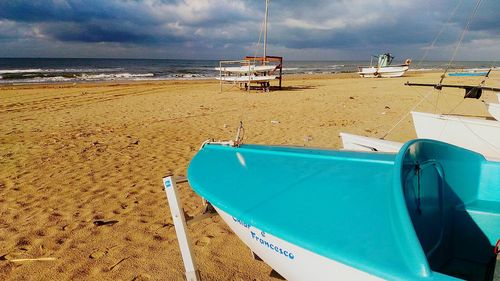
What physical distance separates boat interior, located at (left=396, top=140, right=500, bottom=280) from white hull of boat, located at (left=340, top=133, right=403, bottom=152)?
71.2 inches

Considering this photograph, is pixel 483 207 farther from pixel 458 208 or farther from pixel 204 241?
pixel 204 241

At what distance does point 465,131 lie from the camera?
610cm

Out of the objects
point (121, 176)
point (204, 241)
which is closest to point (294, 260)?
point (204, 241)

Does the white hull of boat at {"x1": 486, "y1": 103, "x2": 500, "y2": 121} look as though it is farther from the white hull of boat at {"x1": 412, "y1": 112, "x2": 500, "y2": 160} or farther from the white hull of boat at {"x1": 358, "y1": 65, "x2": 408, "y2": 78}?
the white hull of boat at {"x1": 358, "y1": 65, "x2": 408, "y2": 78}

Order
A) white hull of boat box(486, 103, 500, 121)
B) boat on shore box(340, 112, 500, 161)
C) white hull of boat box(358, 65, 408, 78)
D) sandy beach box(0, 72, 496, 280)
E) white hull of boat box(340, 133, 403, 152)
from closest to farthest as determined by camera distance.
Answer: sandy beach box(0, 72, 496, 280), white hull of boat box(340, 133, 403, 152), boat on shore box(340, 112, 500, 161), white hull of boat box(486, 103, 500, 121), white hull of boat box(358, 65, 408, 78)

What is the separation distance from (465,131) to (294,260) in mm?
5589

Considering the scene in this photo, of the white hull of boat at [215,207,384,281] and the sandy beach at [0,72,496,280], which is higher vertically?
the white hull of boat at [215,207,384,281]

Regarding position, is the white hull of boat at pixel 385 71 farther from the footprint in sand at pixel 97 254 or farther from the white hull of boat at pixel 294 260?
the white hull of boat at pixel 294 260

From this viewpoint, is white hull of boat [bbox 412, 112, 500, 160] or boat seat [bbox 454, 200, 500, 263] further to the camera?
white hull of boat [bbox 412, 112, 500, 160]

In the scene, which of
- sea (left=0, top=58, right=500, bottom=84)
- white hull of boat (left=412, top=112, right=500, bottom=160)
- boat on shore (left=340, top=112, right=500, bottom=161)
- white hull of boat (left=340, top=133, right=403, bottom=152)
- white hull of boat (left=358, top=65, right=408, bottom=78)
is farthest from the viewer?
white hull of boat (left=358, top=65, right=408, bottom=78)

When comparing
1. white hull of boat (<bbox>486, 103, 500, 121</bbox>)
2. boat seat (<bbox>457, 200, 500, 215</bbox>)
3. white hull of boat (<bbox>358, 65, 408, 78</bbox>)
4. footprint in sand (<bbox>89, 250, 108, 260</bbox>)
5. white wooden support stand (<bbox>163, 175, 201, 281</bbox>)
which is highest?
white hull of boat (<bbox>358, 65, 408, 78</bbox>)

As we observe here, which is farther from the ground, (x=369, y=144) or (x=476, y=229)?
(x=369, y=144)

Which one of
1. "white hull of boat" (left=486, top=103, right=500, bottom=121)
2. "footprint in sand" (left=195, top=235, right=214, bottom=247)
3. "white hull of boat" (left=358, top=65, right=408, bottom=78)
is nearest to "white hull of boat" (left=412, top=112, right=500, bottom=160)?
"white hull of boat" (left=486, top=103, right=500, bottom=121)

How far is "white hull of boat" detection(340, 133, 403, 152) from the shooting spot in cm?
464
